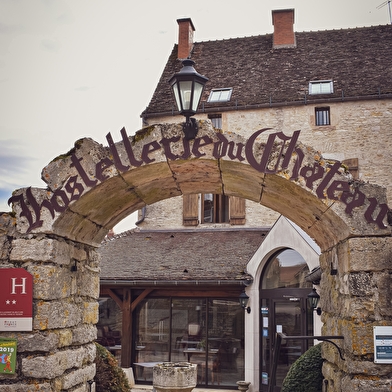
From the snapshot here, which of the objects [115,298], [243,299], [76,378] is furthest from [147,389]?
[76,378]

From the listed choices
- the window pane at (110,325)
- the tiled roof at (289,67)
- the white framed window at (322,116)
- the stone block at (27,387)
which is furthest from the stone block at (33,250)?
the white framed window at (322,116)

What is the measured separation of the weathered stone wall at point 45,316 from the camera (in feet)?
17.7

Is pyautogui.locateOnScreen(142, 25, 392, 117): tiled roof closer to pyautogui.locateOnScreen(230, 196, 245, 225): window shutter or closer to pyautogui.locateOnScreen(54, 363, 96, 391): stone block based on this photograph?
pyautogui.locateOnScreen(230, 196, 245, 225): window shutter

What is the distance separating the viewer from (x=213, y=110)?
15875mm

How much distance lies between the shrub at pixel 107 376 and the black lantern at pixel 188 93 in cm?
373

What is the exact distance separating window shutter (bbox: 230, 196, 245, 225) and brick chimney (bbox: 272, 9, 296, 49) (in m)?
5.48

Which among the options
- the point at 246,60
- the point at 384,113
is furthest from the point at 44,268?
the point at 246,60

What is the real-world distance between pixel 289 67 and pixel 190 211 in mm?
5298

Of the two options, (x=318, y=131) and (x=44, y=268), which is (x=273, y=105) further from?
(x=44, y=268)

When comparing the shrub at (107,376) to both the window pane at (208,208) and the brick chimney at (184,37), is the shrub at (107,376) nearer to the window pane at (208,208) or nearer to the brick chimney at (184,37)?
the window pane at (208,208)

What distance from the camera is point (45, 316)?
544 cm

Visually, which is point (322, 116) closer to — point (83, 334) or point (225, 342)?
point (225, 342)

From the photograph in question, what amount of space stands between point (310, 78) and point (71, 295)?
Answer: 11960mm

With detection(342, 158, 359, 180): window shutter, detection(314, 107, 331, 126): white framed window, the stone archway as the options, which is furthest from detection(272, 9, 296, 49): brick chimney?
the stone archway
